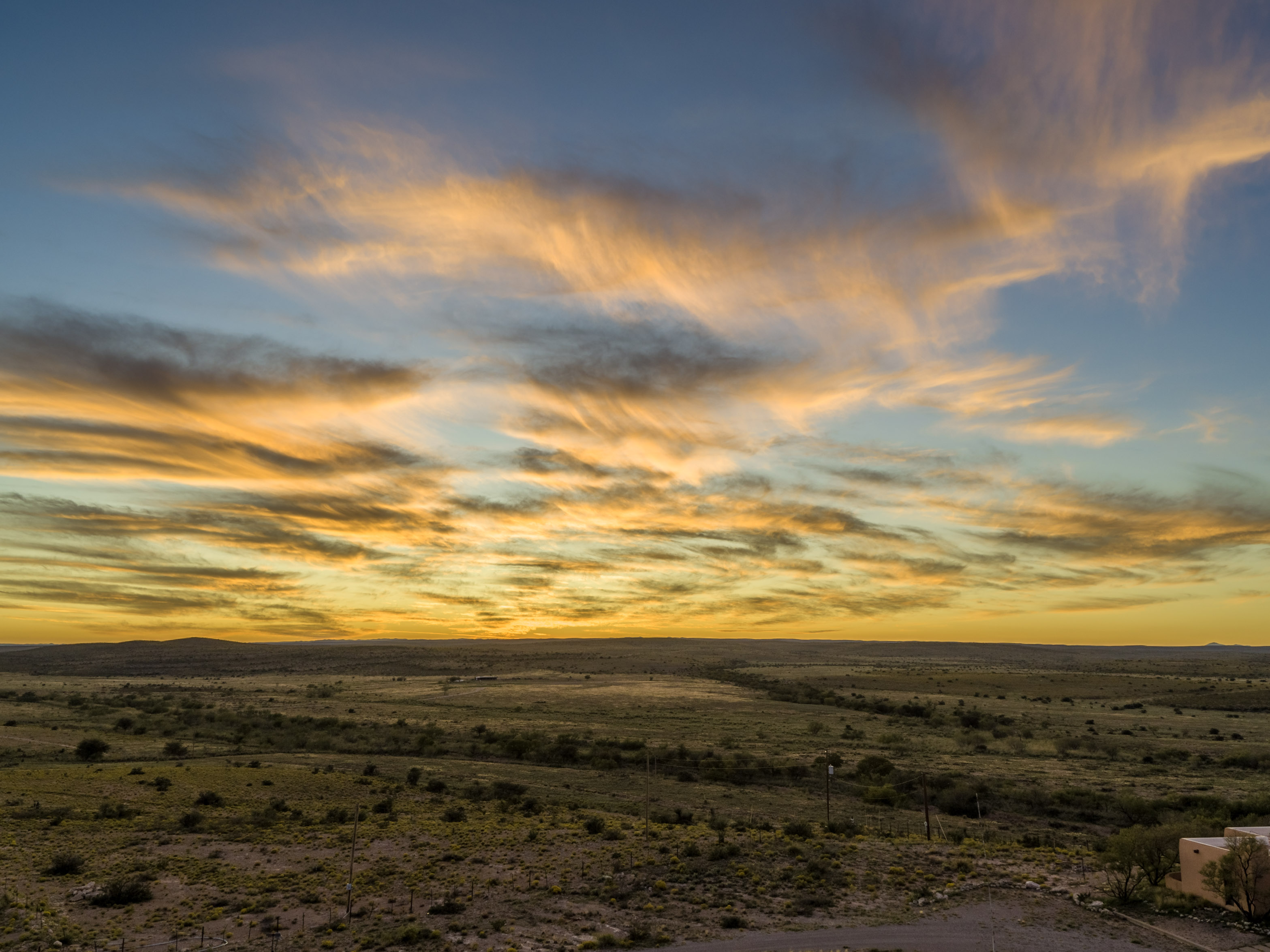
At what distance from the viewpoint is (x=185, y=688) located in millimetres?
134250

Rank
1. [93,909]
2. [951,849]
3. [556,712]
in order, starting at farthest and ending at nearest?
1. [556,712]
2. [951,849]
3. [93,909]

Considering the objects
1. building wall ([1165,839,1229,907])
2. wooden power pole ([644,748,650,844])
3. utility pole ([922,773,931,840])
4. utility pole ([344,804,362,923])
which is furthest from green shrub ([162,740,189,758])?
building wall ([1165,839,1229,907])

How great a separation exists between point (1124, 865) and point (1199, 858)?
9.33 ft

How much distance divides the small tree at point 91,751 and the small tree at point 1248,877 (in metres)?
77.6

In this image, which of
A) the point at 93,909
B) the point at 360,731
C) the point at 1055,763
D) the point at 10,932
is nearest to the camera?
the point at 10,932

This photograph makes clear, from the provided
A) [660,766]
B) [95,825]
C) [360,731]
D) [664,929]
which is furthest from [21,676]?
[664,929]

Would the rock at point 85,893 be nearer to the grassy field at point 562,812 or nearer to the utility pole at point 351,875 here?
the grassy field at point 562,812

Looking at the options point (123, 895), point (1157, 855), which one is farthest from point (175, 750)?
point (1157, 855)

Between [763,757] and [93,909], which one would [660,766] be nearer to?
[763,757]

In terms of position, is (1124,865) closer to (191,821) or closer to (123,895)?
(123,895)

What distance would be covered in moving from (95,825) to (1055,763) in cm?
7060

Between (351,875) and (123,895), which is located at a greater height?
(351,875)

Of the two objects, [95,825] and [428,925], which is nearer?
[428,925]

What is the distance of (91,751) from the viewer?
64062 millimetres
